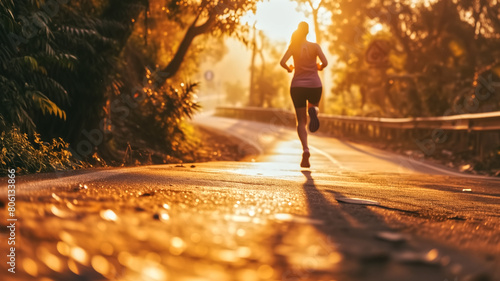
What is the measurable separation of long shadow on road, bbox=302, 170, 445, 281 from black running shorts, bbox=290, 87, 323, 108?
20.7 feet

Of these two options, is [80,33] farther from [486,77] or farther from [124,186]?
[486,77]

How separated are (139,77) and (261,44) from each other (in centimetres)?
6605

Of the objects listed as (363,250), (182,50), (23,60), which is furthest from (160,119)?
(363,250)

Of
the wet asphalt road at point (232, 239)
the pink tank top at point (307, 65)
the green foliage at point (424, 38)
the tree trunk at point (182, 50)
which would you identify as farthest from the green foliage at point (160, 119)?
the green foliage at point (424, 38)

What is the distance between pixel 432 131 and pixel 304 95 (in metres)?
14.3

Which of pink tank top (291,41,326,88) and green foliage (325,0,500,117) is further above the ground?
green foliage (325,0,500,117)

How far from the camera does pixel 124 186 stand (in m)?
5.54

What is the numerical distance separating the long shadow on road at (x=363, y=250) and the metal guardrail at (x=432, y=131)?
12973mm

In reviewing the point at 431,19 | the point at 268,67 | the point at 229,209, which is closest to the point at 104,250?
the point at 229,209

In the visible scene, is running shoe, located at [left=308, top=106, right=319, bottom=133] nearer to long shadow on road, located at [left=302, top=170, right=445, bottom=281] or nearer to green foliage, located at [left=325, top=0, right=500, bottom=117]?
long shadow on road, located at [left=302, top=170, right=445, bottom=281]

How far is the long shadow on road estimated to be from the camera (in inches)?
86.8

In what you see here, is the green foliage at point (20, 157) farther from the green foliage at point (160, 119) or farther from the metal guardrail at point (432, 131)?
the metal guardrail at point (432, 131)

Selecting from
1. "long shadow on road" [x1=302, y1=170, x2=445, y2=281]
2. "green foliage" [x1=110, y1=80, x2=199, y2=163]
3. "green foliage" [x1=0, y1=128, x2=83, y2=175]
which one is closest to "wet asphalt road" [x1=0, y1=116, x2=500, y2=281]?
"long shadow on road" [x1=302, y1=170, x2=445, y2=281]

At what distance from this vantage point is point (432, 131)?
79.1 feet
